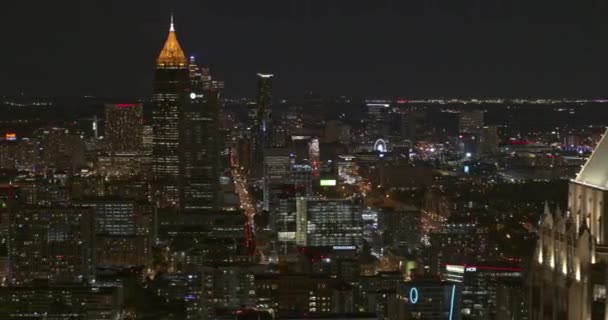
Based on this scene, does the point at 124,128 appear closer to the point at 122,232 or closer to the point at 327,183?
the point at 327,183

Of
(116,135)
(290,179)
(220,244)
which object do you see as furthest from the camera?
(116,135)

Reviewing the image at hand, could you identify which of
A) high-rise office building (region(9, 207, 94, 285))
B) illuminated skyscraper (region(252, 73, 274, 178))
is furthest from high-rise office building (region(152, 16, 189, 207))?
high-rise office building (region(9, 207, 94, 285))

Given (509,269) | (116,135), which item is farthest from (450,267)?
(116,135)

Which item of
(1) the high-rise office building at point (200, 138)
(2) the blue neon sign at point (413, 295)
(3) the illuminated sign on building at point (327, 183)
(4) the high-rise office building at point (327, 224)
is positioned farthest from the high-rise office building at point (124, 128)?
(2) the blue neon sign at point (413, 295)

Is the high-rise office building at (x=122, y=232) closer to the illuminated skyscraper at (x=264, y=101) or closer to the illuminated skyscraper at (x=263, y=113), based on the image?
the illuminated skyscraper at (x=263, y=113)

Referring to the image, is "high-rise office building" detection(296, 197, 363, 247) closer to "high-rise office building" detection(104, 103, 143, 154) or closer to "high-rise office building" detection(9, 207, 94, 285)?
"high-rise office building" detection(9, 207, 94, 285)

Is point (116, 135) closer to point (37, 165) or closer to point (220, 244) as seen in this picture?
point (37, 165)
